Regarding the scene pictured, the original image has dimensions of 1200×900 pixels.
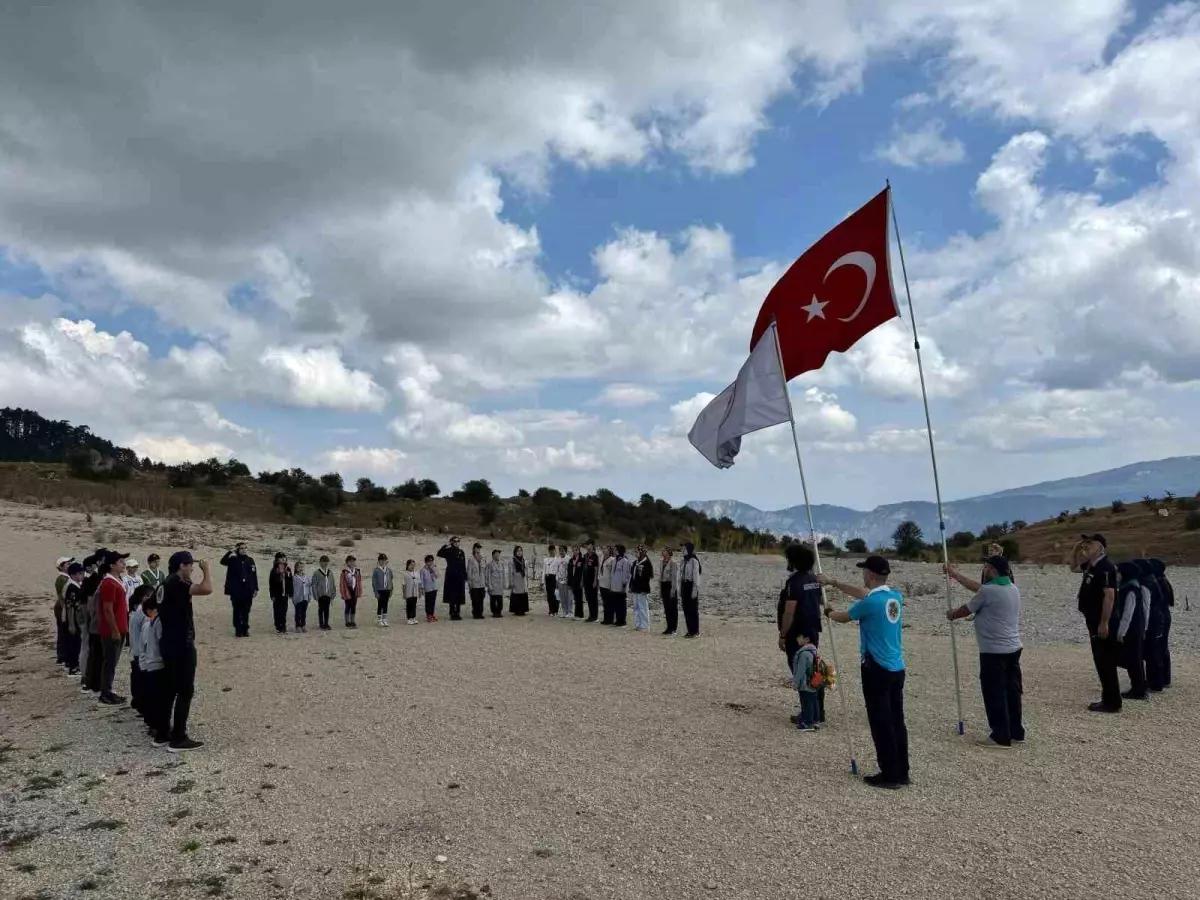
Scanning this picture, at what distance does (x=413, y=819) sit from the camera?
6219mm

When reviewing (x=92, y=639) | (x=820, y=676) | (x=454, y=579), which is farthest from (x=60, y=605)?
(x=820, y=676)

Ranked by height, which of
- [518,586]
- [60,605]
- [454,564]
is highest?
[454,564]

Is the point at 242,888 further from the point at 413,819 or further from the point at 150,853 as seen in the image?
the point at 413,819

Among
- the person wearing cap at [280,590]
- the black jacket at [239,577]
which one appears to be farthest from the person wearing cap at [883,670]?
the person wearing cap at [280,590]

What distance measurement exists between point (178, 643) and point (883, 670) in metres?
6.45

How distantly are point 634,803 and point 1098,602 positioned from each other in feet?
20.0

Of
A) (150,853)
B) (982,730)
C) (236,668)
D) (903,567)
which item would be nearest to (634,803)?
(150,853)

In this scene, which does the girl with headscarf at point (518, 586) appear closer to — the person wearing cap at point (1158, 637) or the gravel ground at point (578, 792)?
the gravel ground at point (578, 792)

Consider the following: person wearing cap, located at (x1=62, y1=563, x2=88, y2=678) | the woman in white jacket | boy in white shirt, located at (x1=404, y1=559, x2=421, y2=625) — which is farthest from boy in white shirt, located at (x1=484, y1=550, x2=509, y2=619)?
person wearing cap, located at (x1=62, y1=563, x2=88, y2=678)

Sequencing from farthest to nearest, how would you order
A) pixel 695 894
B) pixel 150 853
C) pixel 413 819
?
pixel 413 819 → pixel 150 853 → pixel 695 894

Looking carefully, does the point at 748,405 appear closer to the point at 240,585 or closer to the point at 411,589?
the point at 411,589

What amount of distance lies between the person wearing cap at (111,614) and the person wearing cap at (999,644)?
370 inches

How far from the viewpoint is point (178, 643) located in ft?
25.8

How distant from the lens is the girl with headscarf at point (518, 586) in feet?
65.4
